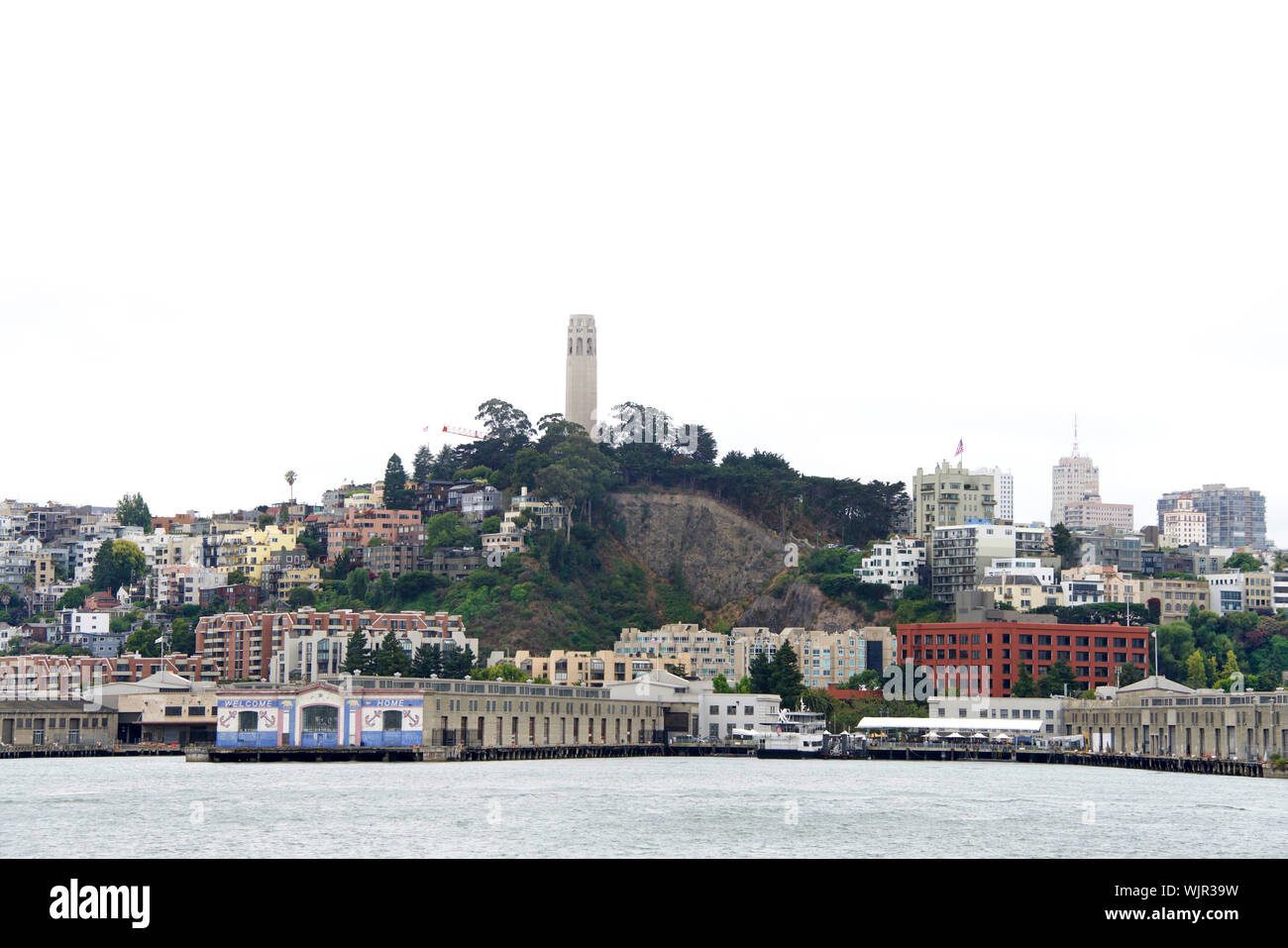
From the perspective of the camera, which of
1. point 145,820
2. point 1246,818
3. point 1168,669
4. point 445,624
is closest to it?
point 145,820

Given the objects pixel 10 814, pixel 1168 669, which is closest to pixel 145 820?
pixel 10 814

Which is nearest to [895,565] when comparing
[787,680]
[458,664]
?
[787,680]

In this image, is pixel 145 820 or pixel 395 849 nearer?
pixel 395 849

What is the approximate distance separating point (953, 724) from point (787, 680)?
1879cm

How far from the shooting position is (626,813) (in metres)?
68.5

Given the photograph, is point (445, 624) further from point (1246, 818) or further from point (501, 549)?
point (1246, 818)

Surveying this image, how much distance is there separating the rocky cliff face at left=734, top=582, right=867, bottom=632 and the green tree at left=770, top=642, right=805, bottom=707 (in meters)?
23.7

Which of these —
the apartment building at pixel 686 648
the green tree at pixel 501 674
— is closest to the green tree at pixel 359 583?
the apartment building at pixel 686 648

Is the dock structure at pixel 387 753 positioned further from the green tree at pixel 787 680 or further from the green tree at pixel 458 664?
the green tree at pixel 787 680

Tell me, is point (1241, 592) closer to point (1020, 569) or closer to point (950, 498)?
point (1020, 569)

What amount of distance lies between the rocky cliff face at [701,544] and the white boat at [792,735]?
40.7 m

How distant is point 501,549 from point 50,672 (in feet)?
147

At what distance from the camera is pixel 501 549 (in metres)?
182
